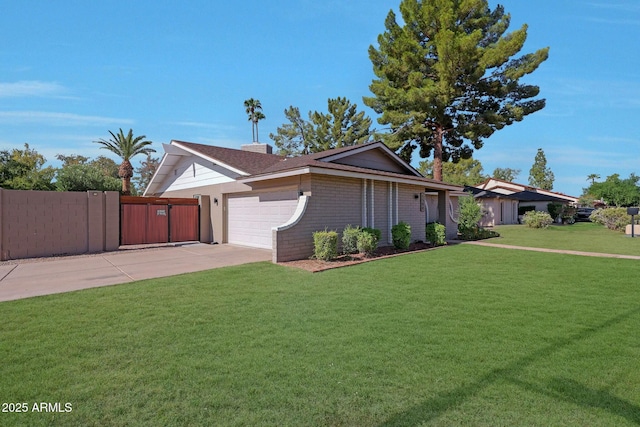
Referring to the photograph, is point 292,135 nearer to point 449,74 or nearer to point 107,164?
point 107,164

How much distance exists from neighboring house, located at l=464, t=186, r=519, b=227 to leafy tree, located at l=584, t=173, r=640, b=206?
32003 millimetres

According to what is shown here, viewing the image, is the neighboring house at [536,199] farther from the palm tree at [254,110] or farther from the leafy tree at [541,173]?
the leafy tree at [541,173]

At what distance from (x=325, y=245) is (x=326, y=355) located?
6078 millimetres

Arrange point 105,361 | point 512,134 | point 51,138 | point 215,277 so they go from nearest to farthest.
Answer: point 105,361
point 215,277
point 51,138
point 512,134

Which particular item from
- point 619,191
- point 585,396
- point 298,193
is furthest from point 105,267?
point 619,191

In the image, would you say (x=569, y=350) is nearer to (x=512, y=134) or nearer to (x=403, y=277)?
(x=403, y=277)

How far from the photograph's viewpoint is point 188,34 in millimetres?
12477

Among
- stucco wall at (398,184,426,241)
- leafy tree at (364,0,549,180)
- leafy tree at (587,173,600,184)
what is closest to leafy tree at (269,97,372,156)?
leafy tree at (364,0,549,180)

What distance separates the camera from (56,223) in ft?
38.2

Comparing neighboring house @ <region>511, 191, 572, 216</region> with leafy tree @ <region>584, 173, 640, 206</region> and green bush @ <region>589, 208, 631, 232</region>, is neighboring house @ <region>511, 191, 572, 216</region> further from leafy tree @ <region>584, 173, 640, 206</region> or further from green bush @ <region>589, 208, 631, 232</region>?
leafy tree @ <region>584, 173, 640, 206</region>

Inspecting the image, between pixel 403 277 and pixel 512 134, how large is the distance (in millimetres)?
22344

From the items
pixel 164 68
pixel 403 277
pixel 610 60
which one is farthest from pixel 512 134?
pixel 164 68

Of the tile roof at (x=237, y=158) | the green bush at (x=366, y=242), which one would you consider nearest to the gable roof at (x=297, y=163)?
the tile roof at (x=237, y=158)

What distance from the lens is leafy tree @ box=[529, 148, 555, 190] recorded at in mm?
67375
